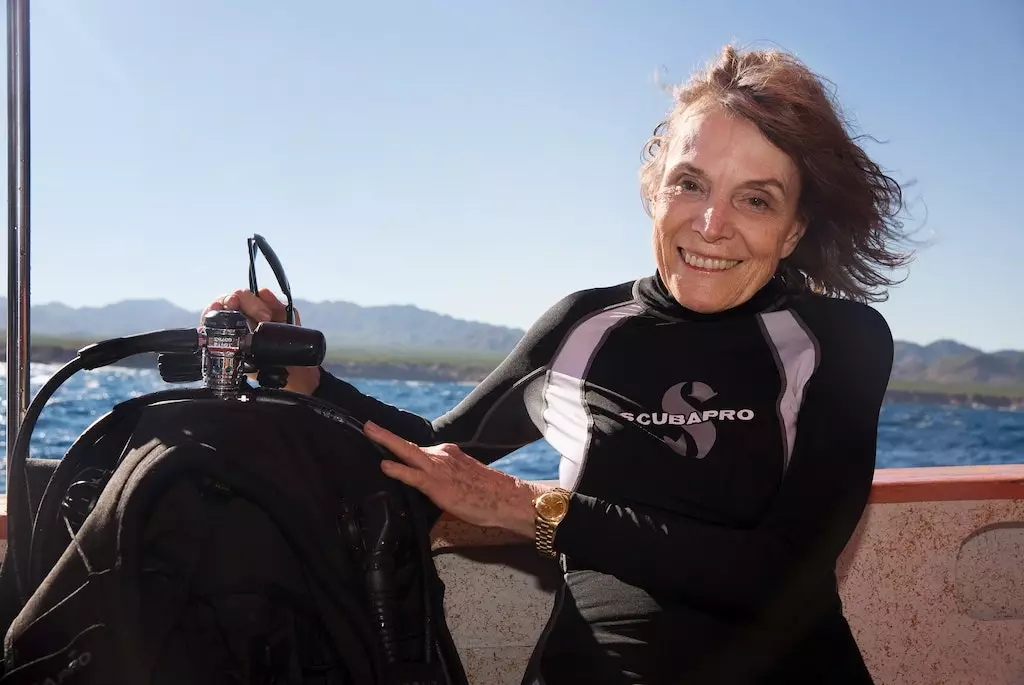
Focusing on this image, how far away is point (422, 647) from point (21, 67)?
113cm

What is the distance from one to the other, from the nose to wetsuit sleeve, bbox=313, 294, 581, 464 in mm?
300

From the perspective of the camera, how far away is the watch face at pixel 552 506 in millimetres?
1328

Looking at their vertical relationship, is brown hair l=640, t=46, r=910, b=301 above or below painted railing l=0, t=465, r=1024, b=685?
above

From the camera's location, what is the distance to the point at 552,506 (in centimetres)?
133

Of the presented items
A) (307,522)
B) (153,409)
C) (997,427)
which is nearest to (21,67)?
(153,409)

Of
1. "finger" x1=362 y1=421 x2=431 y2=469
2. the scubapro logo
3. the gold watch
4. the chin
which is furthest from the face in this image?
"finger" x1=362 y1=421 x2=431 y2=469

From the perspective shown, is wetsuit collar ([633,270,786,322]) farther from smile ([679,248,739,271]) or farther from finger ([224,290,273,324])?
finger ([224,290,273,324])

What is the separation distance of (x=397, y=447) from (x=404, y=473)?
0.04m

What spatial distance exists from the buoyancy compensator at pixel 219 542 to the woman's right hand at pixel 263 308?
0.99 feet

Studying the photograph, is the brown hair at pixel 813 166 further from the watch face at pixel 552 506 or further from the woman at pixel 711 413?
the watch face at pixel 552 506

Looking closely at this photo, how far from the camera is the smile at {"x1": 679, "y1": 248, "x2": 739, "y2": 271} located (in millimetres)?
1548

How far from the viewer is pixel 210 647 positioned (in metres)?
0.98

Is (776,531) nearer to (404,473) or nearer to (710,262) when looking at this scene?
(710,262)

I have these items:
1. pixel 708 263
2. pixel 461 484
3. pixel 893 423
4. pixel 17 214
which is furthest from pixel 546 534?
pixel 893 423
